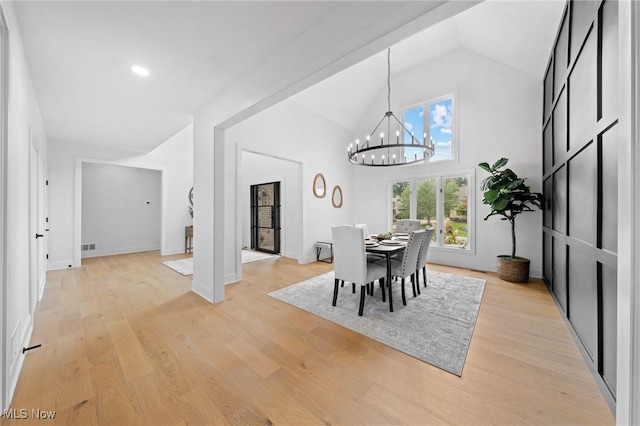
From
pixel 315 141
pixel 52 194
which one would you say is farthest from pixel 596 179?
pixel 52 194

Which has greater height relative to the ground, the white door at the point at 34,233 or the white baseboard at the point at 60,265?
the white door at the point at 34,233

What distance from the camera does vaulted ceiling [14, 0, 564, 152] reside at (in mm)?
1686

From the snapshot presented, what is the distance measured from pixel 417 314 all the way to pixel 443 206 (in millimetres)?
3161

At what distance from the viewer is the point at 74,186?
4.88 metres

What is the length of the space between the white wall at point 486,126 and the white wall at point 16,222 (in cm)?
566

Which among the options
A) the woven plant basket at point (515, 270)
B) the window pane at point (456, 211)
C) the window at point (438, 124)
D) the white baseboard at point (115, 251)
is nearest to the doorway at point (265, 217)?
the white baseboard at point (115, 251)

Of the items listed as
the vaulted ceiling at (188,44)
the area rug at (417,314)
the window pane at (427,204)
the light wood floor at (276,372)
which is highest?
the vaulted ceiling at (188,44)

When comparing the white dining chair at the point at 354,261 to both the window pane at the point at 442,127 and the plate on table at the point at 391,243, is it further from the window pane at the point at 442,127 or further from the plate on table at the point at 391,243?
the window pane at the point at 442,127

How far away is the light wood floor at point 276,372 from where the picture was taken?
4.61ft

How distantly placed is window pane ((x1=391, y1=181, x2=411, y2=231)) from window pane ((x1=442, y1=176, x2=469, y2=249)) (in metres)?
0.78

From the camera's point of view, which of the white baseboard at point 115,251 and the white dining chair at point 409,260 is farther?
the white baseboard at point 115,251

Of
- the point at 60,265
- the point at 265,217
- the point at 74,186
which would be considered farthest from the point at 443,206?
the point at 60,265

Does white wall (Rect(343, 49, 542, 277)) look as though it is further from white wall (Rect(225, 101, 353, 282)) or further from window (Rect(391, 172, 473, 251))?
white wall (Rect(225, 101, 353, 282))

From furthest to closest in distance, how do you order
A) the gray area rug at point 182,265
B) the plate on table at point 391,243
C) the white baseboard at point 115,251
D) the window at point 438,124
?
the white baseboard at point 115,251
the window at point 438,124
the gray area rug at point 182,265
the plate on table at point 391,243
